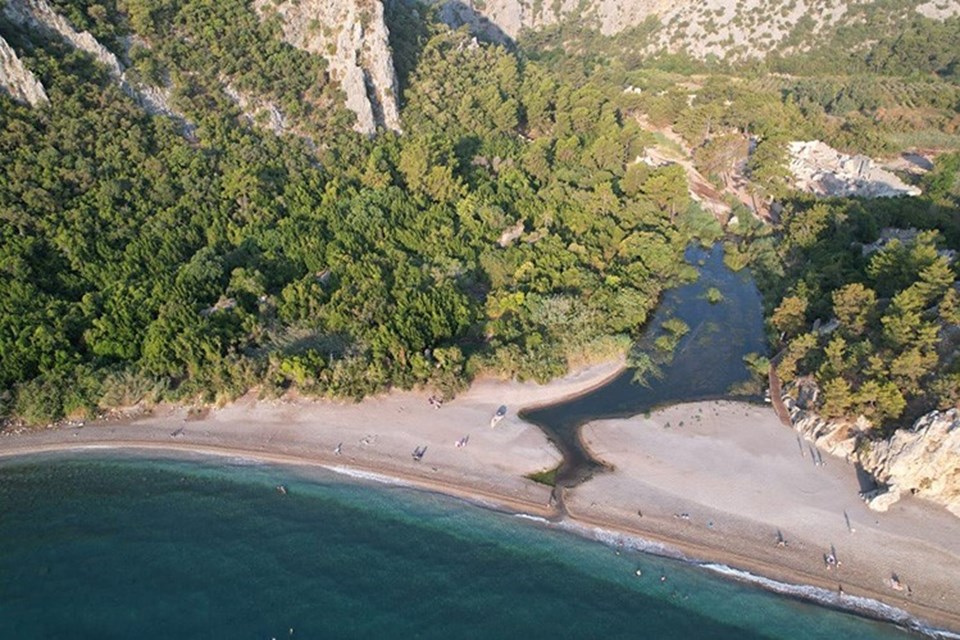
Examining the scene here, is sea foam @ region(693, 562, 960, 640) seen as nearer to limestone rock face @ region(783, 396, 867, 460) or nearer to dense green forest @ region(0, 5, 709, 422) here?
limestone rock face @ region(783, 396, 867, 460)

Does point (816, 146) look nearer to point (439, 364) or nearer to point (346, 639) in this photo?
point (439, 364)

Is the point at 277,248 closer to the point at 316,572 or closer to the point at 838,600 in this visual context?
the point at 316,572

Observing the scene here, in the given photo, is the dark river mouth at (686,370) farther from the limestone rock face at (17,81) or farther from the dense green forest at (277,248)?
the limestone rock face at (17,81)

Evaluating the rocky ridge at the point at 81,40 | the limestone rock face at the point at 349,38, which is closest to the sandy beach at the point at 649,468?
the rocky ridge at the point at 81,40

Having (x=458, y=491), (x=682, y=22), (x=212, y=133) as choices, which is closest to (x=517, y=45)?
(x=682, y=22)

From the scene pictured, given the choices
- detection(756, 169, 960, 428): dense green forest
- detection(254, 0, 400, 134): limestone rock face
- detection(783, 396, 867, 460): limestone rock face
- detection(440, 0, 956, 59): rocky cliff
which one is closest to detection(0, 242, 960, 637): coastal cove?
detection(783, 396, 867, 460): limestone rock face

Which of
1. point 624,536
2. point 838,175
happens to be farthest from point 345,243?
point 838,175
